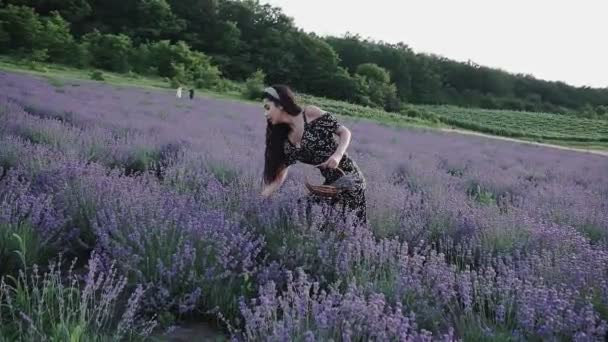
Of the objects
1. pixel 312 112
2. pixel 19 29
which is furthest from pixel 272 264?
pixel 19 29

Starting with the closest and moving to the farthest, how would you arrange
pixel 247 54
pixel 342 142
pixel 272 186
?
1. pixel 342 142
2. pixel 272 186
3. pixel 247 54

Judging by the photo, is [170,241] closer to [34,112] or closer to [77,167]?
[77,167]

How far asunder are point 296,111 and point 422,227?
1064 millimetres

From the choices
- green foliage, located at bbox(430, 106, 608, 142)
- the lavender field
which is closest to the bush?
the lavender field

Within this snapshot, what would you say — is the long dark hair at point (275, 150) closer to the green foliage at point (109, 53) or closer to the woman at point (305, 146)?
the woman at point (305, 146)

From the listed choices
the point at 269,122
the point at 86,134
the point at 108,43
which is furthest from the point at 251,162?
the point at 108,43

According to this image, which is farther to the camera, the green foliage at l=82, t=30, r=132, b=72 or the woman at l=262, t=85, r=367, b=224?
the green foliage at l=82, t=30, r=132, b=72

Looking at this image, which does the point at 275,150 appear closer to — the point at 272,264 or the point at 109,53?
the point at 272,264

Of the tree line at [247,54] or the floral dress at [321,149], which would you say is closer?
the floral dress at [321,149]

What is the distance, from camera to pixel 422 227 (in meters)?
3.24

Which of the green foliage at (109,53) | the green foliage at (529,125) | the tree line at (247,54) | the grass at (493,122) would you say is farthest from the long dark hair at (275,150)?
the green foliage at (529,125)

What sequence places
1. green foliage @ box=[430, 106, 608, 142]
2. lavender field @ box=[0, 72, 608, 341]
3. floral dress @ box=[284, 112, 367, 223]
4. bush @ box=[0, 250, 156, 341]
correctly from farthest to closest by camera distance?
green foliage @ box=[430, 106, 608, 142]
floral dress @ box=[284, 112, 367, 223]
lavender field @ box=[0, 72, 608, 341]
bush @ box=[0, 250, 156, 341]

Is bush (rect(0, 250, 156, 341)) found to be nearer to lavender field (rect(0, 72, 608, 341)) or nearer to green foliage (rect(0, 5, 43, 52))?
lavender field (rect(0, 72, 608, 341))

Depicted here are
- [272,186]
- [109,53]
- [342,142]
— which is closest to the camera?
[342,142]
